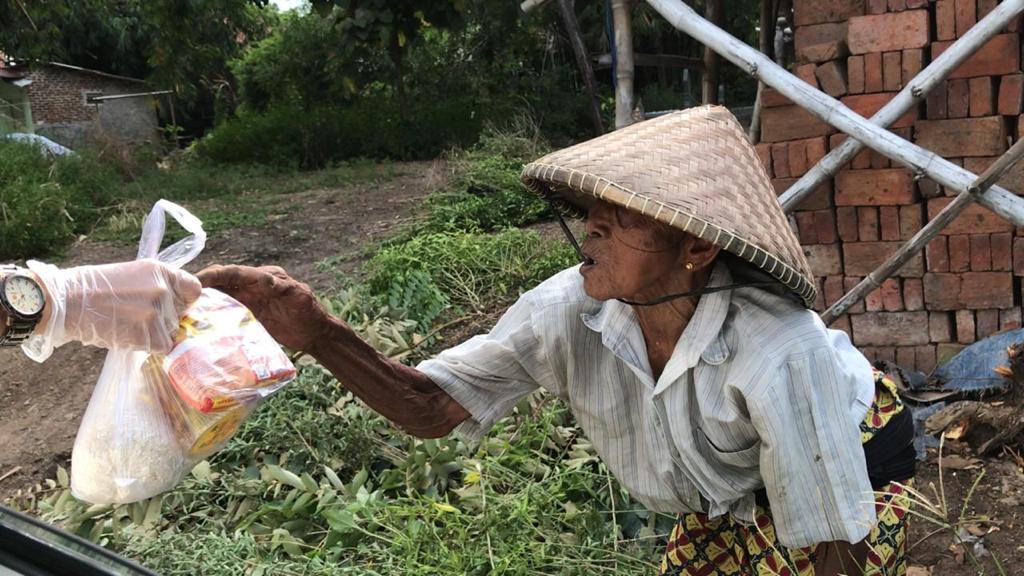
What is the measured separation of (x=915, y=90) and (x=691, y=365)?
2.32 m

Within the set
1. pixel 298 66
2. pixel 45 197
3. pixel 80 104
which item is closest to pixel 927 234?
pixel 45 197

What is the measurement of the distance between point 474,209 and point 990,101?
12.1 feet

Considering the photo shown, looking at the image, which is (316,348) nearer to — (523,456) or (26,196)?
(523,456)

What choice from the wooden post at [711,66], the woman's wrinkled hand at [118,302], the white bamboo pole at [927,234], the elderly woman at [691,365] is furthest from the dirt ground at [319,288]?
the wooden post at [711,66]

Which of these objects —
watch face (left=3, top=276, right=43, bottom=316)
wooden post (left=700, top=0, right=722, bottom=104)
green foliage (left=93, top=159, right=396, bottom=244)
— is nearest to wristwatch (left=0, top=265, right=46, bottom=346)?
watch face (left=3, top=276, right=43, bottom=316)

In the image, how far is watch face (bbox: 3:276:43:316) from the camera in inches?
53.8

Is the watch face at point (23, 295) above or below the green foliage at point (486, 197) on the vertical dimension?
above

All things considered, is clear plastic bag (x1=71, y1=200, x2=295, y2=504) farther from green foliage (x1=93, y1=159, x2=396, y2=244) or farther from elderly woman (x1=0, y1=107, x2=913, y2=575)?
green foliage (x1=93, y1=159, x2=396, y2=244)

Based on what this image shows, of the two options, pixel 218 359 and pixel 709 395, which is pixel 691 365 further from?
pixel 218 359

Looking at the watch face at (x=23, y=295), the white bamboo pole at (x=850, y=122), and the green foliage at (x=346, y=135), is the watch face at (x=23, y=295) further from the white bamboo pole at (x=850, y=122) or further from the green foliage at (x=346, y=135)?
the green foliage at (x=346, y=135)

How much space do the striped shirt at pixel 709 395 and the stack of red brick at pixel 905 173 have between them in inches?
84.9

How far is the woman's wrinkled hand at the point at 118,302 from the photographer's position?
56.5 inches

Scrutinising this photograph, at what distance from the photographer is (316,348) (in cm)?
194

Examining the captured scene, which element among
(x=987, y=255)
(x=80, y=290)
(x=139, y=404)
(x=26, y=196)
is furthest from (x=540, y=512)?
(x=26, y=196)
